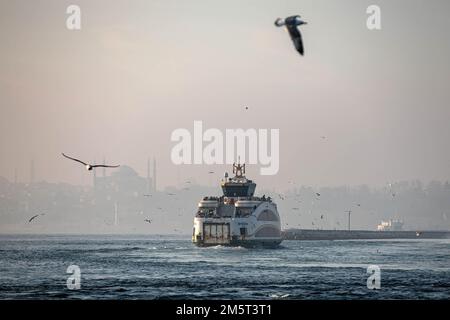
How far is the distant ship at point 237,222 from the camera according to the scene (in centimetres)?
17612

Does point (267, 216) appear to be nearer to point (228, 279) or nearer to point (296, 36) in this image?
point (228, 279)

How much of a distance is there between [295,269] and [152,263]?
24883 millimetres

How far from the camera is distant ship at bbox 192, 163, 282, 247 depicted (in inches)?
6934

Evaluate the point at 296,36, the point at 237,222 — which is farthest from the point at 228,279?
the point at 237,222

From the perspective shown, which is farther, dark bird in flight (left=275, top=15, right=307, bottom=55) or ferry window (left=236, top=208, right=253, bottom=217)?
ferry window (left=236, top=208, right=253, bottom=217)

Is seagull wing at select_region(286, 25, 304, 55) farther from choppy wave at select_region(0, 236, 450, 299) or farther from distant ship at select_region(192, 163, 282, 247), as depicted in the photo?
distant ship at select_region(192, 163, 282, 247)

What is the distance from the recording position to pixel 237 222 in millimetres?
176500

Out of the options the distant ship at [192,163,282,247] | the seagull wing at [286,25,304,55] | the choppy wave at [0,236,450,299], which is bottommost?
the choppy wave at [0,236,450,299]

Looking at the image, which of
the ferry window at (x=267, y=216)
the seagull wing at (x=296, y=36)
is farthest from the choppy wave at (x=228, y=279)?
the ferry window at (x=267, y=216)

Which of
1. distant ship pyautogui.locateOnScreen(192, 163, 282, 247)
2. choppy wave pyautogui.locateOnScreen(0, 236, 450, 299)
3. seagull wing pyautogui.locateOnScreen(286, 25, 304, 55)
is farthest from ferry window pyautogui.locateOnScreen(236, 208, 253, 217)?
seagull wing pyautogui.locateOnScreen(286, 25, 304, 55)

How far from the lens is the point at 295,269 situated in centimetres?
11581

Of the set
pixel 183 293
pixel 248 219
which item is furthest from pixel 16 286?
pixel 248 219

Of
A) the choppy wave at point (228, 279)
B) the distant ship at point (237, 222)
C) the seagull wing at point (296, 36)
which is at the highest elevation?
the seagull wing at point (296, 36)

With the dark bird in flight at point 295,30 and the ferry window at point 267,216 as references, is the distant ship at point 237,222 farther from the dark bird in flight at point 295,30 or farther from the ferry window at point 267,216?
the dark bird in flight at point 295,30
